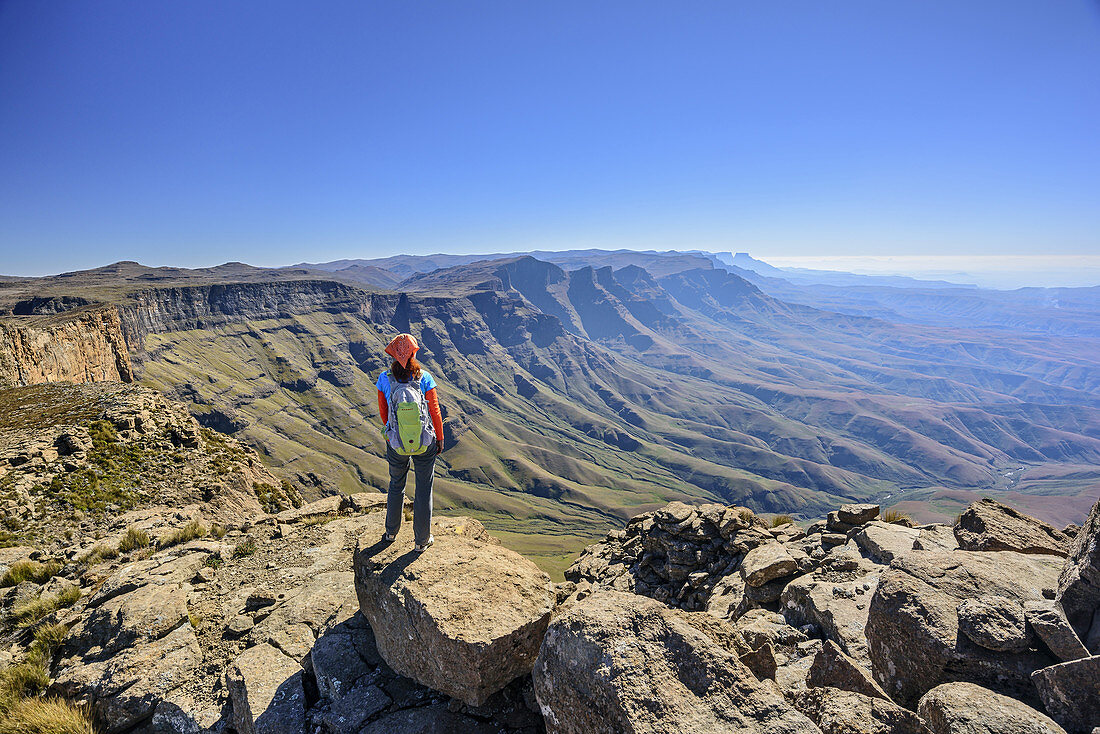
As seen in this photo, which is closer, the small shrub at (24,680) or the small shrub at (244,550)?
the small shrub at (24,680)

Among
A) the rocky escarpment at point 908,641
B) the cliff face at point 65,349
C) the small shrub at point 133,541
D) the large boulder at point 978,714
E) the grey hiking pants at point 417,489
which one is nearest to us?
the large boulder at point 978,714

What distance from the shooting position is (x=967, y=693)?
5.23m

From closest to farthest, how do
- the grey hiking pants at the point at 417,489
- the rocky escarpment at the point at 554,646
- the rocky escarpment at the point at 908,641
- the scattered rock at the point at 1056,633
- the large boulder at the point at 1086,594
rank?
1. the rocky escarpment at the point at 908,641
2. the rocky escarpment at the point at 554,646
3. the scattered rock at the point at 1056,633
4. the large boulder at the point at 1086,594
5. the grey hiking pants at the point at 417,489

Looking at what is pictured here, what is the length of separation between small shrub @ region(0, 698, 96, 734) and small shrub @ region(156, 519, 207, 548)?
6680mm

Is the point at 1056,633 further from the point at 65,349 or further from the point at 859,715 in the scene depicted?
the point at 65,349

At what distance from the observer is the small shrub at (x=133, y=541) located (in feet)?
42.0

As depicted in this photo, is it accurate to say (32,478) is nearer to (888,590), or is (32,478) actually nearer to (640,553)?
(640,553)

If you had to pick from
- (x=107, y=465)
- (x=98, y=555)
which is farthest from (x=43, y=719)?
(x=107, y=465)

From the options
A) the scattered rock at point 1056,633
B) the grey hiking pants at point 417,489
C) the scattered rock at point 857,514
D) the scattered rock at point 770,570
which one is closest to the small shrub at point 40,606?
the grey hiking pants at point 417,489

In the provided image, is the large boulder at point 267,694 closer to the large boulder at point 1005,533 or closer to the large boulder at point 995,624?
the large boulder at point 995,624

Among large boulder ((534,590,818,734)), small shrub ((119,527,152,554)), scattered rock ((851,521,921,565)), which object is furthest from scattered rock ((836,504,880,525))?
small shrub ((119,527,152,554))

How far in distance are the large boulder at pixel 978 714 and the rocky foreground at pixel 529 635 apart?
2 cm

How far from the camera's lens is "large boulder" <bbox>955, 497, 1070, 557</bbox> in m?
9.57

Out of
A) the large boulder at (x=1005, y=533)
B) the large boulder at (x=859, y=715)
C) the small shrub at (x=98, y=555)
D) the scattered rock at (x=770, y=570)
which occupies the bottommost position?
the scattered rock at (x=770, y=570)
